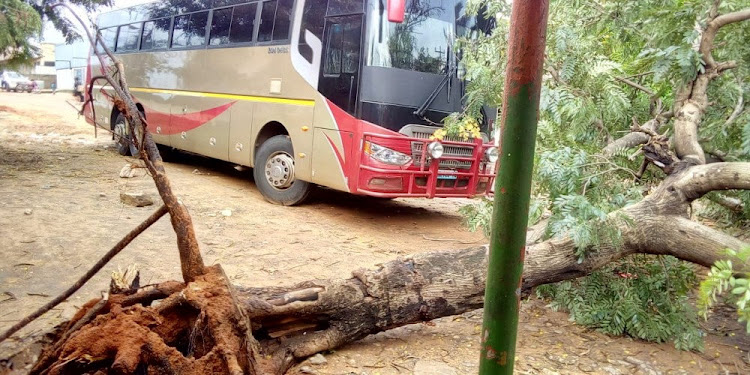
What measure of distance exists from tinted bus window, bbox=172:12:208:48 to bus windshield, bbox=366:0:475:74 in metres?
4.11

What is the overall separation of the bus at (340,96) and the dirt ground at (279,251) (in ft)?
2.08

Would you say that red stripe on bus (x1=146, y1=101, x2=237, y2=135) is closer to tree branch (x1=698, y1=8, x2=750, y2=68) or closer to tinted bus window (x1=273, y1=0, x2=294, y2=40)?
tinted bus window (x1=273, y1=0, x2=294, y2=40)

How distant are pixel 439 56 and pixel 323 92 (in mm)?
1499

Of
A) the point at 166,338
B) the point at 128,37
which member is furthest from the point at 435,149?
the point at 128,37

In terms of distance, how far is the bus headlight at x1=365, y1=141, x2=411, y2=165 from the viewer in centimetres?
639

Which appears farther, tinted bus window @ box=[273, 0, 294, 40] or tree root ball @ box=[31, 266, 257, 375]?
tinted bus window @ box=[273, 0, 294, 40]

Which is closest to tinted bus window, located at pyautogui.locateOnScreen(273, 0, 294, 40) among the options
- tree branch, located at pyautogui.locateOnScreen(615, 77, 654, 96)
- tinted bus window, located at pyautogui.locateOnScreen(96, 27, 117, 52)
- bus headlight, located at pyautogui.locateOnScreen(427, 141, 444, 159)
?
bus headlight, located at pyautogui.locateOnScreen(427, 141, 444, 159)

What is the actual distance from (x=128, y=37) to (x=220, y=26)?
13.3ft

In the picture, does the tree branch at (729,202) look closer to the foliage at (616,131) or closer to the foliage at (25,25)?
the foliage at (616,131)

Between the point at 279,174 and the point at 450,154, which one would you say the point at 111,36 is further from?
the point at 450,154

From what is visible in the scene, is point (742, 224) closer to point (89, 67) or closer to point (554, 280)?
point (554, 280)

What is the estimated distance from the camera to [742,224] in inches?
189

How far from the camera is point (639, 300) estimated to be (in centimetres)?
387

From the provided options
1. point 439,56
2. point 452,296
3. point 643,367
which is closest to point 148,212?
point 439,56
